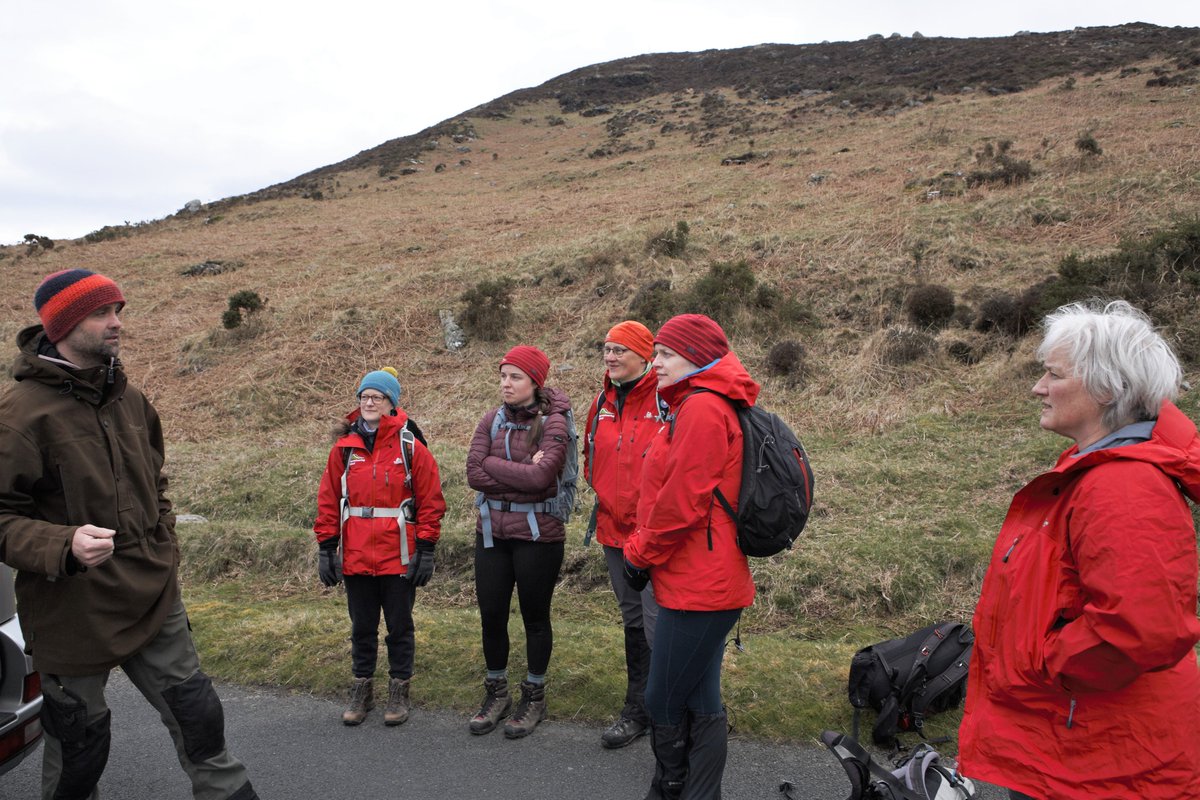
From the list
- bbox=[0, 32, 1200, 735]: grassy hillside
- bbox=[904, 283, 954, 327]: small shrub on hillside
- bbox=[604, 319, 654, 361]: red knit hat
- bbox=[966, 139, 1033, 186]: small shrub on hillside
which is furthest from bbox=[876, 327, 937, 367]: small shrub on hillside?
bbox=[966, 139, 1033, 186]: small shrub on hillside

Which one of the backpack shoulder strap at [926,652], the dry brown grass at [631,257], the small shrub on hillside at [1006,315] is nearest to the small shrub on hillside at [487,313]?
the dry brown grass at [631,257]

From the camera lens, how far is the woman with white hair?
183 cm

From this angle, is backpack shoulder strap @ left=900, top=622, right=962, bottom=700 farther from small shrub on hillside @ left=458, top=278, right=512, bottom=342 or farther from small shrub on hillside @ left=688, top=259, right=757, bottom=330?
small shrub on hillside @ left=458, top=278, right=512, bottom=342

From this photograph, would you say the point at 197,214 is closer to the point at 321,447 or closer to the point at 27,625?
the point at 321,447

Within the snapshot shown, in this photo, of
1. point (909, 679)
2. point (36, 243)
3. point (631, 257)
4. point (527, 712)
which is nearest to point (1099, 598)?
point (909, 679)

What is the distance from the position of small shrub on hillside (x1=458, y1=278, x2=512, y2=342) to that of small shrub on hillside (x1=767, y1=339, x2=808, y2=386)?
5.28m

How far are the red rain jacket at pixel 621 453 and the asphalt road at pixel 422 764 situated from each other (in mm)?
1048

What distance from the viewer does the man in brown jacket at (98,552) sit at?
2670 millimetres

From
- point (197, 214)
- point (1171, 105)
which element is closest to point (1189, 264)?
point (1171, 105)

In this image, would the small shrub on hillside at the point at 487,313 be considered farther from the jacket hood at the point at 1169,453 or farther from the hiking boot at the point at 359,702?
the jacket hood at the point at 1169,453

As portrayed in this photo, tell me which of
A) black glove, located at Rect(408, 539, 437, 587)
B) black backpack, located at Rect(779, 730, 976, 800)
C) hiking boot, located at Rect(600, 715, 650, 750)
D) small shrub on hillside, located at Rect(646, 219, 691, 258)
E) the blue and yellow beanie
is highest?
small shrub on hillside, located at Rect(646, 219, 691, 258)

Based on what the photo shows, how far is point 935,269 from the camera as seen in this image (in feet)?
38.9

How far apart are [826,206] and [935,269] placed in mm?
5093

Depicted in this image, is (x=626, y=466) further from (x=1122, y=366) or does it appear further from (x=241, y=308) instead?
(x=241, y=308)
